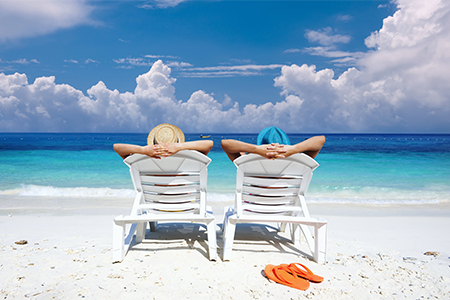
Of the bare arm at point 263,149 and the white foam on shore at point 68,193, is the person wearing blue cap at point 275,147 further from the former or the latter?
the white foam on shore at point 68,193

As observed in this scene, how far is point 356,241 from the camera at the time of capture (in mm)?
4410

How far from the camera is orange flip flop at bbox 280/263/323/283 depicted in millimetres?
2951

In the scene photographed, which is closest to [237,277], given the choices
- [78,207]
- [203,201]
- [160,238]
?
[203,201]

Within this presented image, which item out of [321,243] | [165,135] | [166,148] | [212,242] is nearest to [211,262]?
[212,242]

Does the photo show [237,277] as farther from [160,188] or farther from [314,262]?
[160,188]

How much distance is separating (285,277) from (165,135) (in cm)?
216

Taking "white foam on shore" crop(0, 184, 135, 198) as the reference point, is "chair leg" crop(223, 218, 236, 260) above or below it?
above

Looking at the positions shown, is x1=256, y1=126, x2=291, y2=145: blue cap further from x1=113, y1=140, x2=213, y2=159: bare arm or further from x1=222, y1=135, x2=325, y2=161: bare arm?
x1=113, y1=140, x2=213, y2=159: bare arm

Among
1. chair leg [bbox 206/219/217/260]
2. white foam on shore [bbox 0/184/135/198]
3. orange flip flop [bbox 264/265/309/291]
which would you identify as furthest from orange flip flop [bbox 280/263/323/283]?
white foam on shore [bbox 0/184/135/198]

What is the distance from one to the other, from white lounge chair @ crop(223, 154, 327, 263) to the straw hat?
87 centimetres

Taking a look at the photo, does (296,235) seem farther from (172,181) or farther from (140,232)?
(140,232)

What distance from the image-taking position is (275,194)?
374 cm

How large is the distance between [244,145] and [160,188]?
1.21 meters

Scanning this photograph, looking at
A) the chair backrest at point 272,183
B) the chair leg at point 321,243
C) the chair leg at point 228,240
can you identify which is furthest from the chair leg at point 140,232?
the chair leg at point 321,243
